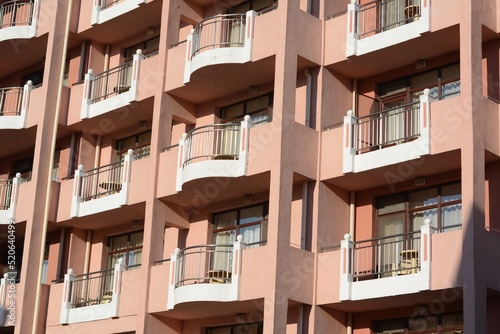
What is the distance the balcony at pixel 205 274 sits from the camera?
1101 inches

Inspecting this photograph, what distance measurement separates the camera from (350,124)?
28016 millimetres

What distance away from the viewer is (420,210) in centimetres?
2769

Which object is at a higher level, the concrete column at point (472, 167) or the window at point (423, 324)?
the concrete column at point (472, 167)

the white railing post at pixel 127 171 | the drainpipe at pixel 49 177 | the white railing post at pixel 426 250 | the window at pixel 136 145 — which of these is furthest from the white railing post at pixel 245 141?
the drainpipe at pixel 49 177

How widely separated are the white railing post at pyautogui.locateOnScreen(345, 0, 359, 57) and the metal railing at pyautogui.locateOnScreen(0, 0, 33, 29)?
1447cm

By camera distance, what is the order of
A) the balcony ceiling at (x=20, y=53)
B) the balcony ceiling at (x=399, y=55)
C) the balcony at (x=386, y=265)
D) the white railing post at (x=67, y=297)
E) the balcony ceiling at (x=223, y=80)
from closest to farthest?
the balcony at (x=386, y=265), the balcony ceiling at (x=399, y=55), the balcony ceiling at (x=223, y=80), the white railing post at (x=67, y=297), the balcony ceiling at (x=20, y=53)

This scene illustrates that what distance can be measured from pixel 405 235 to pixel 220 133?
290 inches

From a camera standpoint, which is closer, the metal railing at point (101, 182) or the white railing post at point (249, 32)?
the white railing post at point (249, 32)

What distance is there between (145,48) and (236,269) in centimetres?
1164

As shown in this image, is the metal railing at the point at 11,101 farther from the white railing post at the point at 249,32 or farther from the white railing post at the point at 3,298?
the white railing post at the point at 249,32

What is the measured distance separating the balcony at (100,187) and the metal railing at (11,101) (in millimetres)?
4682

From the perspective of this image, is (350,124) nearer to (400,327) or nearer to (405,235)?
(405,235)

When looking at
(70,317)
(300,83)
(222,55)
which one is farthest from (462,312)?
(70,317)

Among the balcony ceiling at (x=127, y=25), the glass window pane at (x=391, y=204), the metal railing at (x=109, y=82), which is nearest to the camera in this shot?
the glass window pane at (x=391, y=204)
